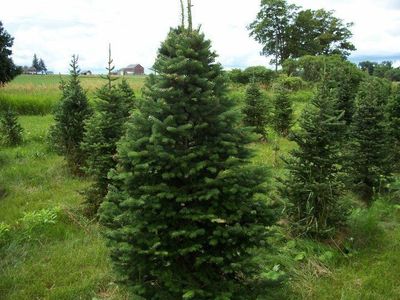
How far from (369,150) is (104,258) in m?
5.85

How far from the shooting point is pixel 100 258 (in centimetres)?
593

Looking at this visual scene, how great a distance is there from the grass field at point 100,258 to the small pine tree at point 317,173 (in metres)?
0.31

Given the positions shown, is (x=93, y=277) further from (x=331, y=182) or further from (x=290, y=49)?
(x=290, y=49)

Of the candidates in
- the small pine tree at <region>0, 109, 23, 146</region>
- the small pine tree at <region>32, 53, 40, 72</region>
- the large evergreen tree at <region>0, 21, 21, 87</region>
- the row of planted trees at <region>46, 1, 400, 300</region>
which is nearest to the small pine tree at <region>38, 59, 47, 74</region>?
the small pine tree at <region>32, 53, 40, 72</region>

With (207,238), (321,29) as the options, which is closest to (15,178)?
(207,238)

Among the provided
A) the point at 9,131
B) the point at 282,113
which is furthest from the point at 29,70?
the point at 282,113

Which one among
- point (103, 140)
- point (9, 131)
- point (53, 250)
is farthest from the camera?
point (9, 131)

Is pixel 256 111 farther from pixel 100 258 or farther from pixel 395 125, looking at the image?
pixel 100 258

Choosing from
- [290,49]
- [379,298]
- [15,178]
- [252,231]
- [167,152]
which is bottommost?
[379,298]

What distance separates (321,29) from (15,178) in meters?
57.3

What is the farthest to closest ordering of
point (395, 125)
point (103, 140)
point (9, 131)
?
point (9, 131)
point (395, 125)
point (103, 140)

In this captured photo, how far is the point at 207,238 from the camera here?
3943 millimetres

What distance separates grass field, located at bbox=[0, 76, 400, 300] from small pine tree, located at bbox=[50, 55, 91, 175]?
1.92m

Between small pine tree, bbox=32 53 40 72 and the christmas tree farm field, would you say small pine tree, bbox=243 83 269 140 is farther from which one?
small pine tree, bbox=32 53 40 72
